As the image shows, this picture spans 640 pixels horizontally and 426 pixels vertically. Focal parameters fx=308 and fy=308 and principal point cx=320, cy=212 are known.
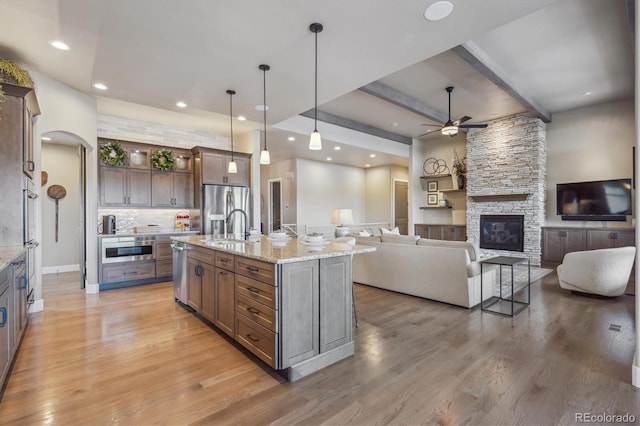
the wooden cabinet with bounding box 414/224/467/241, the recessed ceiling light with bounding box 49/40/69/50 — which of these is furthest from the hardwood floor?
the wooden cabinet with bounding box 414/224/467/241

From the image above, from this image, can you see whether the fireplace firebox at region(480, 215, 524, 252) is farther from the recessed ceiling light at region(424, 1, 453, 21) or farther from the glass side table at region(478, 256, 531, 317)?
the recessed ceiling light at region(424, 1, 453, 21)

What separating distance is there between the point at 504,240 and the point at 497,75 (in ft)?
14.2

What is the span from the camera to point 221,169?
6.20 m

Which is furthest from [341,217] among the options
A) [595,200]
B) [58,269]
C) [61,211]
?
[58,269]

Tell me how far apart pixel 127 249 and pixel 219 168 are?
2.18 meters

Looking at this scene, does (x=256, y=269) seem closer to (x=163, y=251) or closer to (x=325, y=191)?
(x=163, y=251)

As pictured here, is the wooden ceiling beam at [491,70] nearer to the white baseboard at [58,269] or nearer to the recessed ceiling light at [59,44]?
the recessed ceiling light at [59,44]

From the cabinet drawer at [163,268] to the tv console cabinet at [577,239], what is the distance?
26.5ft

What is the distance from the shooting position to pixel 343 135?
7.44 metres

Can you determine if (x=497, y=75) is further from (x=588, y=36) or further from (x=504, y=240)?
(x=504, y=240)

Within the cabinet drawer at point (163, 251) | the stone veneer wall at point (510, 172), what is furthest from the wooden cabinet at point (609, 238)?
the cabinet drawer at point (163, 251)

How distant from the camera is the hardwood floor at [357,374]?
191 centimetres

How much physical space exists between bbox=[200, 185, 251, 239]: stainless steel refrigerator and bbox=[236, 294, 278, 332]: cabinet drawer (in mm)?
3251

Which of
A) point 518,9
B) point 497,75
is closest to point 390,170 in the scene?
point 497,75
